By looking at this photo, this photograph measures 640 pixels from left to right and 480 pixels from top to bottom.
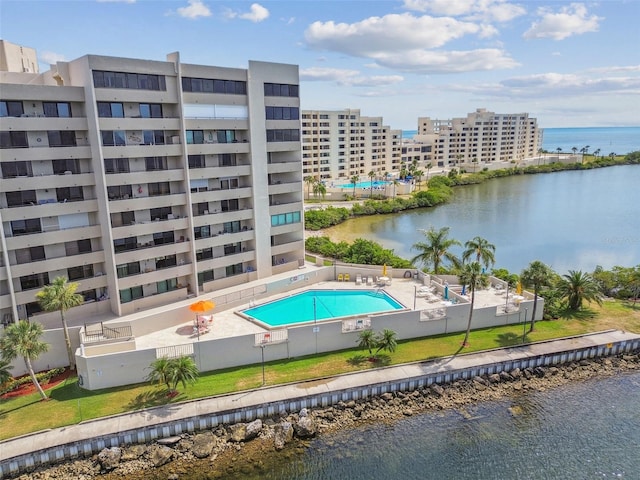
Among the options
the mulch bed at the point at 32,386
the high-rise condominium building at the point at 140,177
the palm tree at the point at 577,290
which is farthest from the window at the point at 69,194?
the palm tree at the point at 577,290

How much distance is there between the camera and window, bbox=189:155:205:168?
1670 inches

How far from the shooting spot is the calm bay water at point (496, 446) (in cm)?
2655

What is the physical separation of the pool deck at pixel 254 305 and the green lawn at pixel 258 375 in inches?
150

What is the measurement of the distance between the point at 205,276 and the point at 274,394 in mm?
17325

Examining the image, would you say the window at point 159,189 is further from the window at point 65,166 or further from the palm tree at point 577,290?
the palm tree at point 577,290

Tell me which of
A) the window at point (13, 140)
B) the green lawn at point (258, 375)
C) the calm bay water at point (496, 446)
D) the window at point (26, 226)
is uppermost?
the window at point (13, 140)

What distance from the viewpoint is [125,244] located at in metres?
39.4

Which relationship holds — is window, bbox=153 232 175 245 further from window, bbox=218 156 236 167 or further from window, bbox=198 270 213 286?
window, bbox=218 156 236 167

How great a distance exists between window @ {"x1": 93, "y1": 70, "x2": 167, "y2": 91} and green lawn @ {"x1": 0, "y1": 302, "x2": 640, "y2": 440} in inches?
888

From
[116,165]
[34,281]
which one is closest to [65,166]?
[116,165]

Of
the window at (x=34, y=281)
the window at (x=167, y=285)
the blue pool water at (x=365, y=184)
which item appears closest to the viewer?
the window at (x=34, y=281)

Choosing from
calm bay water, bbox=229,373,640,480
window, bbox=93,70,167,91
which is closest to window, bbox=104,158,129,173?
window, bbox=93,70,167,91

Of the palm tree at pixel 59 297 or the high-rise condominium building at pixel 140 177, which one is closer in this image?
the palm tree at pixel 59 297

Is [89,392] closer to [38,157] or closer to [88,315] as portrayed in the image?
[88,315]
